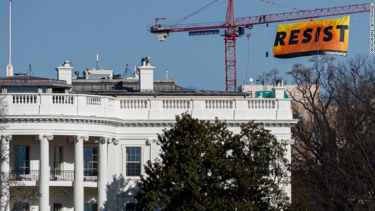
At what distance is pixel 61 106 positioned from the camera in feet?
396

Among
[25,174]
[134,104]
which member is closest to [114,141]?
[134,104]

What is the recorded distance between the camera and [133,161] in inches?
4879

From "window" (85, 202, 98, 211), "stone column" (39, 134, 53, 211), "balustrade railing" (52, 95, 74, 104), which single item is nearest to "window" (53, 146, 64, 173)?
"window" (85, 202, 98, 211)

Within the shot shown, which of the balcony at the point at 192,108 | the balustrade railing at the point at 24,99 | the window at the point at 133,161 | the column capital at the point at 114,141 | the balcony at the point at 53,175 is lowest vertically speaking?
the balcony at the point at 53,175

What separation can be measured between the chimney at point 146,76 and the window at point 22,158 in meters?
10.9

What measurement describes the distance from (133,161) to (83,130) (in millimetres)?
4630

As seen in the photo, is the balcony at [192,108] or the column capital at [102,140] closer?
the column capital at [102,140]

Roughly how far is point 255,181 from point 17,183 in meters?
18.6

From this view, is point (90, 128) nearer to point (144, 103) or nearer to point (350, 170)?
point (144, 103)

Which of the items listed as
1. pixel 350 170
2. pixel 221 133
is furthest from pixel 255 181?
pixel 350 170

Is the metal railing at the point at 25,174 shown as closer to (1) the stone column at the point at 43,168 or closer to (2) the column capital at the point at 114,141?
(1) the stone column at the point at 43,168

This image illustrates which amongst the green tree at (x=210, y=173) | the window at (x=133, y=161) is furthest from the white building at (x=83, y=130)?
the green tree at (x=210, y=173)

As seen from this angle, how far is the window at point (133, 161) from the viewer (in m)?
124

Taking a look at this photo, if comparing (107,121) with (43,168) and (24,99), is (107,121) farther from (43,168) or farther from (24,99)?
(24,99)
